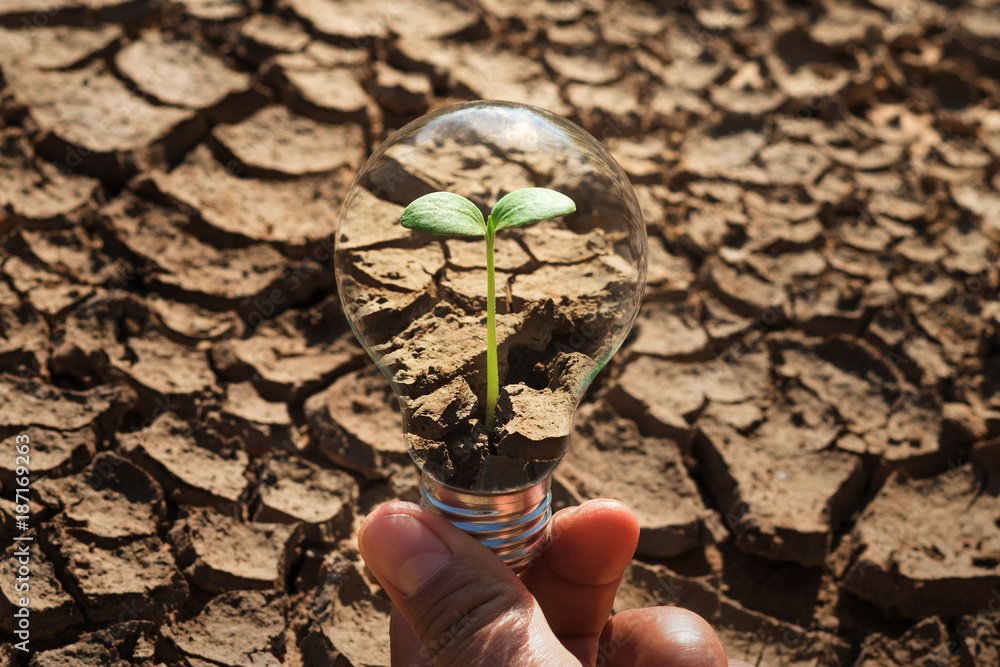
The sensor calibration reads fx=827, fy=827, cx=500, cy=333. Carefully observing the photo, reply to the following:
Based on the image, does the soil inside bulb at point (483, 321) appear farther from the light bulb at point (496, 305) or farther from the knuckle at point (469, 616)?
the knuckle at point (469, 616)

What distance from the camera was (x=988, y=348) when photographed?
247 cm

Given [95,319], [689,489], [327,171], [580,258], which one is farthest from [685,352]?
[95,319]

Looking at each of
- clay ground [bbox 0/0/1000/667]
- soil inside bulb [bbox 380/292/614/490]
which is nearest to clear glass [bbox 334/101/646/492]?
soil inside bulb [bbox 380/292/614/490]

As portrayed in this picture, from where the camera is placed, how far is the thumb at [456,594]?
123cm

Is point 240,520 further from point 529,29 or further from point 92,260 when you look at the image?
point 529,29

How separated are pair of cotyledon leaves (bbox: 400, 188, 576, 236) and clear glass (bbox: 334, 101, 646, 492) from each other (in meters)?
0.22

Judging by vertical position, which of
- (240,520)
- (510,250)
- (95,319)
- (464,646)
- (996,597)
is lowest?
(996,597)

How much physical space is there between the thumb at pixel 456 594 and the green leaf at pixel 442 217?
0.45m

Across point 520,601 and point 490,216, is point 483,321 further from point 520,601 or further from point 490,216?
point 520,601

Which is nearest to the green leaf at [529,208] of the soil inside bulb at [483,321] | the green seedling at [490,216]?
the green seedling at [490,216]

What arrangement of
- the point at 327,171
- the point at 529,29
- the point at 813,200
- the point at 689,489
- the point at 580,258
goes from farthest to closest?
the point at 529,29 → the point at 813,200 → the point at 327,171 → the point at 689,489 → the point at 580,258

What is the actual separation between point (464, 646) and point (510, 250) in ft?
2.52

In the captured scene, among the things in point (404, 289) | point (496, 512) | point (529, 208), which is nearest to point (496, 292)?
point (404, 289)

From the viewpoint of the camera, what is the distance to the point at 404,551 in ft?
4.16
